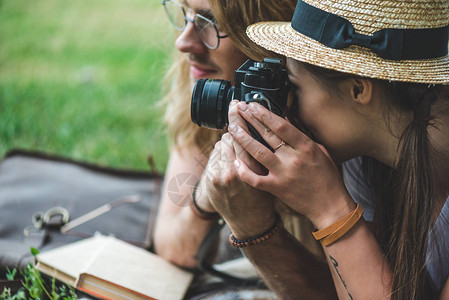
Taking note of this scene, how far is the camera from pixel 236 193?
156 cm

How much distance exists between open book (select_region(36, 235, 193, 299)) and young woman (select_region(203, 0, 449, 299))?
54 cm

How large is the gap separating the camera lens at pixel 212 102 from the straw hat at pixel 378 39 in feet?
0.71

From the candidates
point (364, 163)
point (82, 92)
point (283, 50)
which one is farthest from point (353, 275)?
point (82, 92)

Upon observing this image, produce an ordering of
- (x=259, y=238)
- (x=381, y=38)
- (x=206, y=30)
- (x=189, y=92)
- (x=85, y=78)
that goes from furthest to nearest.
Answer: (x=85, y=78)
(x=189, y=92)
(x=206, y=30)
(x=259, y=238)
(x=381, y=38)

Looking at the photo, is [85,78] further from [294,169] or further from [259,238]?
[294,169]

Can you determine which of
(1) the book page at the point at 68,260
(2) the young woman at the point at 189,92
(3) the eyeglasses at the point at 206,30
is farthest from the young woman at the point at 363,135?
(1) the book page at the point at 68,260

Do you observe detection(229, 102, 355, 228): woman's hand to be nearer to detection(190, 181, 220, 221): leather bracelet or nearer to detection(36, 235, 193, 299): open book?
detection(190, 181, 220, 221): leather bracelet

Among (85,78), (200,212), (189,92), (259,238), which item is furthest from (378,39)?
(85,78)

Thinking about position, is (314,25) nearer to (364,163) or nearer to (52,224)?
(364,163)

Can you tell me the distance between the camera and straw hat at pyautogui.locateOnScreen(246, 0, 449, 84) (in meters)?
1.39

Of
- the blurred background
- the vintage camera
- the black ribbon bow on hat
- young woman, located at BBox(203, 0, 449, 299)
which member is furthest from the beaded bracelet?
the blurred background

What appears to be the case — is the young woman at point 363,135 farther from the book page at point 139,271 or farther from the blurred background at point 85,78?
the blurred background at point 85,78

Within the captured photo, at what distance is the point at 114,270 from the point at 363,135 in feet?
3.48

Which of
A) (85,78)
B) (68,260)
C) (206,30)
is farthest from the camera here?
(85,78)
